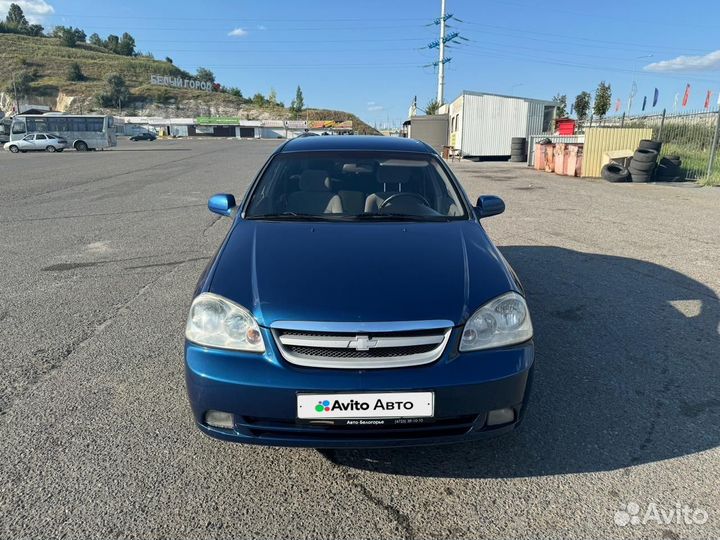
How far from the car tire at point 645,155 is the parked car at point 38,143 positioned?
4024 centimetres

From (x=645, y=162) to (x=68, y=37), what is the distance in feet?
610

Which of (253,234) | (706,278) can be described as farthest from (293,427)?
(706,278)

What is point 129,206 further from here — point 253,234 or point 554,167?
point 554,167

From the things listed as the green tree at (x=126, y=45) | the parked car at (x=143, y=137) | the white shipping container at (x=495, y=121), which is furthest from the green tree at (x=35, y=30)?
the white shipping container at (x=495, y=121)

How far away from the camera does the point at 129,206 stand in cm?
1052

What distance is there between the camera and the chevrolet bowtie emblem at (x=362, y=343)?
7.05 ft

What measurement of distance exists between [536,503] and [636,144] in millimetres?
19346

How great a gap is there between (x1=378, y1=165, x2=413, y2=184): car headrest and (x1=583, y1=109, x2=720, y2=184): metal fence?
14936 mm

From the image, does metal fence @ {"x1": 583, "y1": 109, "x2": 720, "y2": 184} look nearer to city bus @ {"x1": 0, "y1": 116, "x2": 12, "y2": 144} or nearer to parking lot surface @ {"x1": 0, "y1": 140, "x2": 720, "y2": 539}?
parking lot surface @ {"x1": 0, "y1": 140, "x2": 720, "y2": 539}

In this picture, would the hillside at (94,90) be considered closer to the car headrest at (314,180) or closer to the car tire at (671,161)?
the car tire at (671,161)

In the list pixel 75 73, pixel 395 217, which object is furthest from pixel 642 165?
pixel 75 73

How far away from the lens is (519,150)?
2789 cm

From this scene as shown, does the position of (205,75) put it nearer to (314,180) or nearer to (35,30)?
(35,30)

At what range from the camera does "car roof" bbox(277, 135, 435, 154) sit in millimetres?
4102
